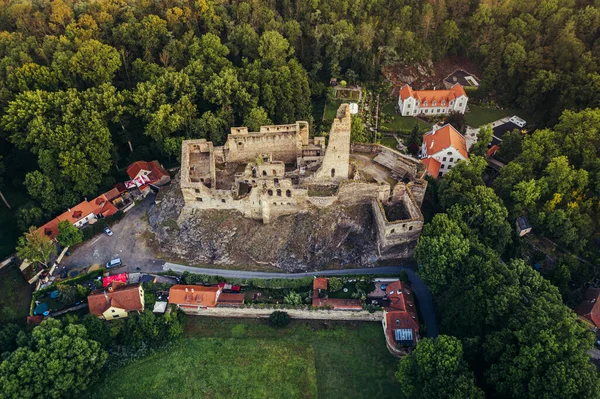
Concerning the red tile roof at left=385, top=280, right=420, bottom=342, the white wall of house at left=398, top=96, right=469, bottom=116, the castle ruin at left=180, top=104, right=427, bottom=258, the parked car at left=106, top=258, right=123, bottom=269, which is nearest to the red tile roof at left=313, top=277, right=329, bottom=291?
the red tile roof at left=385, top=280, right=420, bottom=342

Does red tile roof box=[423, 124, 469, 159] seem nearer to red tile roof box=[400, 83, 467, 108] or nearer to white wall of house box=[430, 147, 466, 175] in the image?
white wall of house box=[430, 147, 466, 175]

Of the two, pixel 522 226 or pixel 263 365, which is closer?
pixel 263 365

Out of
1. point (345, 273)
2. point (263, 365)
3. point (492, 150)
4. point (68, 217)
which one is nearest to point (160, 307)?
point (263, 365)

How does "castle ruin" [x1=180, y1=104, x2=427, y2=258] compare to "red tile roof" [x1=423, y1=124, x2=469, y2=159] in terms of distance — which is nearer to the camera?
"castle ruin" [x1=180, y1=104, x2=427, y2=258]

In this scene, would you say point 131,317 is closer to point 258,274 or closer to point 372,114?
point 258,274

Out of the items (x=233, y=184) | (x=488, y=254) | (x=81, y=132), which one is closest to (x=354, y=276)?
(x=488, y=254)

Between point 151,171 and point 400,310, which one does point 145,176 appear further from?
point 400,310
